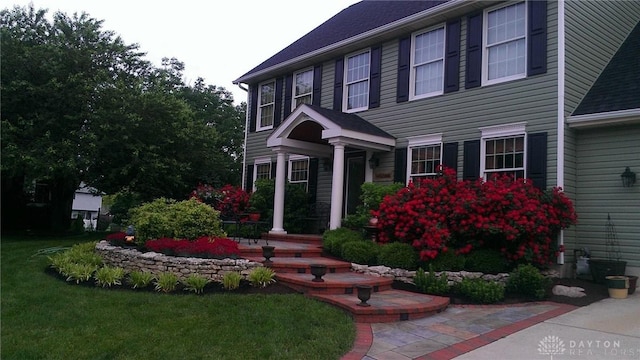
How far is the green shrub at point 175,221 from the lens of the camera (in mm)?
8414

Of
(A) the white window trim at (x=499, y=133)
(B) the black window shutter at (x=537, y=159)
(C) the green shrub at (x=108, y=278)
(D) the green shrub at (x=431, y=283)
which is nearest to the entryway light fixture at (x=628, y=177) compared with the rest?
(B) the black window shutter at (x=537, y=159)

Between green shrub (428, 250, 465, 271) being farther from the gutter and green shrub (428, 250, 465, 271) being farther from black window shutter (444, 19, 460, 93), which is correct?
the gutter

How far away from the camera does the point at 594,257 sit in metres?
8.43

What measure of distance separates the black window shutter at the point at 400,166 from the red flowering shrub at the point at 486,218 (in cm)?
208

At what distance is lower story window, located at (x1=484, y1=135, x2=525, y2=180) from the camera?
8.84m

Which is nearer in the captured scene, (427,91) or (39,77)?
(427,91)

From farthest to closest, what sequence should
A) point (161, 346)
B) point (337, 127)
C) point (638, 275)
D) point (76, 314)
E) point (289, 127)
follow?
point (289, 127)
point (337, 127)
point (638, 275)
point (76, 314)
point (161, 346)

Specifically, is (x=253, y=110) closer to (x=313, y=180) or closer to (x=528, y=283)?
(x=313, y=180)

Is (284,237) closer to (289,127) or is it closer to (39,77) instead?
(289,127)

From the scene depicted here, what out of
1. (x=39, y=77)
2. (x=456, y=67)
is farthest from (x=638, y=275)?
(x=39, y=77)

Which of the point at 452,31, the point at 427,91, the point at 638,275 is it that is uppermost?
the point at 452,31

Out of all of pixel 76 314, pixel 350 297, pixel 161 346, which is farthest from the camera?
pixel 350 297

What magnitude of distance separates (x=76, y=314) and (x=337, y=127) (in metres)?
6.27

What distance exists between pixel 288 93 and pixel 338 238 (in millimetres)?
6538
